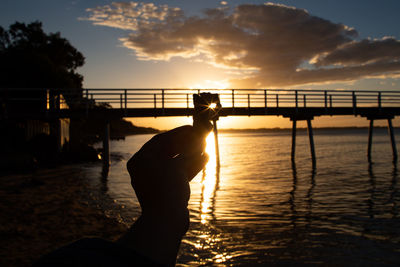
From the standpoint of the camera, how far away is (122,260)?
80 centimetres

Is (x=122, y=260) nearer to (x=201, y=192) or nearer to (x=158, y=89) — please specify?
(x=201, y=192)

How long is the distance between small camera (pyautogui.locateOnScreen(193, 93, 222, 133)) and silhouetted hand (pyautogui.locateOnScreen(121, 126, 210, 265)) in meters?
0.03

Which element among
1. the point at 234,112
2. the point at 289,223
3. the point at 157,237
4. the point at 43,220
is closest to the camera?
the point at 157,237

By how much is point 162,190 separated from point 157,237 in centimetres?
14

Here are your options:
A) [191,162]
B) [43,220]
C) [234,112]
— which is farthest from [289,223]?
[234,112]

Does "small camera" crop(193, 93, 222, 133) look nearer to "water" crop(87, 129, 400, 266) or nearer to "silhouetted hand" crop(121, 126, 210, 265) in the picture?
"silhouetted hand" crop(121, 126, 210, 265)

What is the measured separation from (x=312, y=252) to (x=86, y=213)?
6244 mm

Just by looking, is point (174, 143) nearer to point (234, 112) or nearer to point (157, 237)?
point (157, 237)

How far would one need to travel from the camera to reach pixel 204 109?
3.40 ft

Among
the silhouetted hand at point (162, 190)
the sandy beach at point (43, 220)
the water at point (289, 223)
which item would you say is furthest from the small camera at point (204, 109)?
the sandy beach at point (43, 220)

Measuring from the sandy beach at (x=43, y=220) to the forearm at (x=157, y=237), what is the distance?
5.72 meters

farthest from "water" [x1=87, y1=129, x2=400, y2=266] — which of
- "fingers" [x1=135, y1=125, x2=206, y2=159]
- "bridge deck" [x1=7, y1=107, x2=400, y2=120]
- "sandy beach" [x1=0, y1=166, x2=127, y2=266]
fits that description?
"fingers" [x1=135, y1=125, x2=206, y2=159]

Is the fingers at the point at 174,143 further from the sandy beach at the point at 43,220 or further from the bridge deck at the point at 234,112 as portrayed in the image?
the bridge deck at the point at 234,112

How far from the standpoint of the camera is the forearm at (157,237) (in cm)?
95
